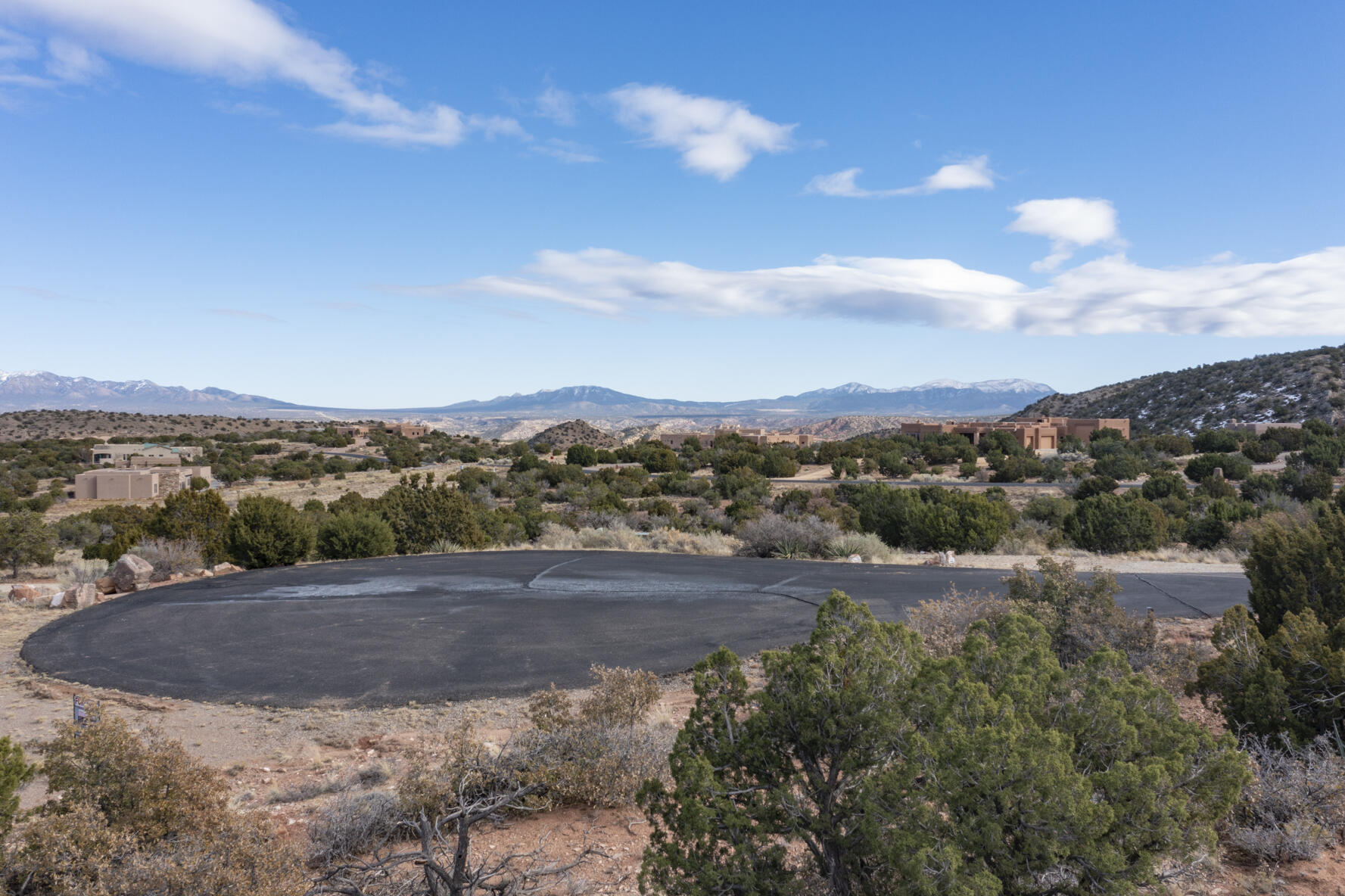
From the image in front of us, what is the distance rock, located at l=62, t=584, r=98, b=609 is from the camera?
13.5m

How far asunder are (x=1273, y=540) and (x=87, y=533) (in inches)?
1328

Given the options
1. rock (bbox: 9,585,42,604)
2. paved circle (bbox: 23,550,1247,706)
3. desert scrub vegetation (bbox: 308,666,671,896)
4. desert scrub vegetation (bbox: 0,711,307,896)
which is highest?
desert scrub vegetation (bbox: 0,711,307,896)

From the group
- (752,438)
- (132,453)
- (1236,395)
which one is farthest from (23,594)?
(1236,395)

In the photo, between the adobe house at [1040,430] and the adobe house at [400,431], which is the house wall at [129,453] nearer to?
the adobe house at [400,431]

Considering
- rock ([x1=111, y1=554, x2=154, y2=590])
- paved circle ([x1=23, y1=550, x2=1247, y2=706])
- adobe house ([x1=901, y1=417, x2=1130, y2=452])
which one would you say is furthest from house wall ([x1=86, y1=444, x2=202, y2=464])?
adobe house ([x1=901, y1=417, x2=1130, y2=452])

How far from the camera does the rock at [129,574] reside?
14.9 metres

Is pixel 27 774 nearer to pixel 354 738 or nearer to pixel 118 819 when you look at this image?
A: pixel 118 819

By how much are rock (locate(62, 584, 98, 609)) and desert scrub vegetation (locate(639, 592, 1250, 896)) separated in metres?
14.6

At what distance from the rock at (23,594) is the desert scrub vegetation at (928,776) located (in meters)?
15.9

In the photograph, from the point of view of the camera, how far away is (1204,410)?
71.0 metres

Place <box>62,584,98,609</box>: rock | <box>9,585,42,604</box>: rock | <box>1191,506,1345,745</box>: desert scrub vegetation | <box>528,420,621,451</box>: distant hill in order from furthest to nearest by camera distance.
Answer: <box>528,420,621,451</box>: distant hill, <box>9,585,42,604</box>: rock, <box>62,584,98,609</box>: rock, <box>1191,506,1345,745</box>: desert scrub vegetation

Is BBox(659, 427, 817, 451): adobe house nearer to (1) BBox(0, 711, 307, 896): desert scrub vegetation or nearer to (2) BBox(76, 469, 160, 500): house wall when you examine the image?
(2) BBox(76, 469, 160, 500): house wall

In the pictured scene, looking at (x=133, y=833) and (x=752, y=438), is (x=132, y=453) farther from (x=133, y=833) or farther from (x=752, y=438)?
(x=133, y=833)

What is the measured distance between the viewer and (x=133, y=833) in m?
4.12
